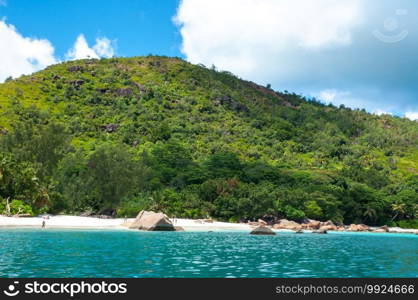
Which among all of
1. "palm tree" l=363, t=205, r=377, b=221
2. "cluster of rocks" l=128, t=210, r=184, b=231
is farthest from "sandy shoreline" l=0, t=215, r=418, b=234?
"palm tree" l=363, t=205, r=377, b=221

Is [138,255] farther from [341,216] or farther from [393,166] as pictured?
[393,166]

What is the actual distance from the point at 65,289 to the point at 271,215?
287ft

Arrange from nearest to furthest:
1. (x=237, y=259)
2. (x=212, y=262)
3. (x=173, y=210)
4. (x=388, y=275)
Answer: (x=388, y=275)
(x=212, y=262)
(x=237, y=259)
(x=173, y=210)

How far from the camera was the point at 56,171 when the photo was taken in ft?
305

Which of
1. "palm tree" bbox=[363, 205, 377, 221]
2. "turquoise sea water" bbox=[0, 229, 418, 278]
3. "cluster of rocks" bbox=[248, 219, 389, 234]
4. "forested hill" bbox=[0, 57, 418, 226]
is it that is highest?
"forested hill" bbox=[0, 57, 418, 226]

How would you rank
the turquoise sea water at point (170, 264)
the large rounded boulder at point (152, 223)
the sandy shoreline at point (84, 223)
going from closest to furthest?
the turquoise sea water at point (170, 264) → the sandy shoreline at point (84, 223) → the large rounded boulder at point (152, 223)

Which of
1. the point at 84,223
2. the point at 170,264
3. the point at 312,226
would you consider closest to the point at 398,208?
the point at 312,226

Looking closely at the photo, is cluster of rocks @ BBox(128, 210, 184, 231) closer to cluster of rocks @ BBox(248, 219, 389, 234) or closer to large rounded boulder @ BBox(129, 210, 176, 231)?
large rounded boulder @ BBox(129, 210, 176, 231)

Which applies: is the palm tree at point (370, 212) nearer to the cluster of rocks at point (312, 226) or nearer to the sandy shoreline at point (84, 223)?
the cluster of rocks at point (312, 226)

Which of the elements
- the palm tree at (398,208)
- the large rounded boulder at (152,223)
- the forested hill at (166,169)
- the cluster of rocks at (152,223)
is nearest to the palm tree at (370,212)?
the forested hill at (166,169)

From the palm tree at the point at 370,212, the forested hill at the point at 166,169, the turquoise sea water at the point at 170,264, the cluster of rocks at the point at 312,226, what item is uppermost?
the forested hill at the point at 166,169

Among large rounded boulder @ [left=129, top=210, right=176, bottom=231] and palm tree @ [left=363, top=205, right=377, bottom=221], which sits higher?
palm tree @ [left=363, top=205, right=377, bottom=221]

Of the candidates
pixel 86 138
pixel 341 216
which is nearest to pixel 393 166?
pixel 341 216

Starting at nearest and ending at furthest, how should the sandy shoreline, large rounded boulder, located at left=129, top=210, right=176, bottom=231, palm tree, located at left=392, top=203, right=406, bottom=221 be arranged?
the sandy shoreline, large rounded boulder, located at left=129, top=210, right=176, bottom=231, palm tree, located at left=392, top=203, right=406, bottom=221
